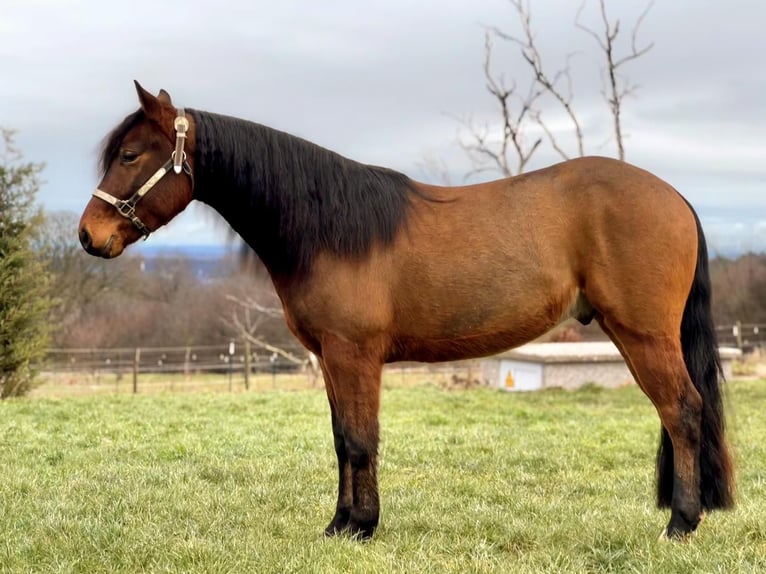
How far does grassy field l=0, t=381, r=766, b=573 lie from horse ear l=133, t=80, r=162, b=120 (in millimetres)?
2234

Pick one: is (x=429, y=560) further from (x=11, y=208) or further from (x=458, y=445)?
(x=11, y=208)

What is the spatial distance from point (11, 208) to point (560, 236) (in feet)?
43.0

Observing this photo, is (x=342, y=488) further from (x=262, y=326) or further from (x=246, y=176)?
(x=262, y=326)

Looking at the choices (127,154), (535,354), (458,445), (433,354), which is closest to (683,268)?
(433,354)

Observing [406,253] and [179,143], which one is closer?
[179,143]

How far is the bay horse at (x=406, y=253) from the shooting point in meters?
3.77

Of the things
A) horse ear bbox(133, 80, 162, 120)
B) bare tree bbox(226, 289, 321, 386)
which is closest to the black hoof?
horse ear bbox(133, 80, 162, 120)

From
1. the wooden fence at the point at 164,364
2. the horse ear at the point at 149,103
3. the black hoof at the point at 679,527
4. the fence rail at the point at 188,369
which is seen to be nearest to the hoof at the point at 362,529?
the black hoof at the point at 679,527

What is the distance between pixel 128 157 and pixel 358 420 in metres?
1.85

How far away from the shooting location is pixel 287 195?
12.7ft

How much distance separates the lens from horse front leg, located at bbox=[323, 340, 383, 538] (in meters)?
3.74

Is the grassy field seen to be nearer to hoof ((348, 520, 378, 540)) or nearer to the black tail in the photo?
hoof ((348, 520, 378, 540))

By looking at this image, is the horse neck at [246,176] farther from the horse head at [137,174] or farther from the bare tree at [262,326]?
the bare tree at [262,326]

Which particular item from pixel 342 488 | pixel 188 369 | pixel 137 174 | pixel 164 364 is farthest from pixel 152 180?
pixel 164 364
